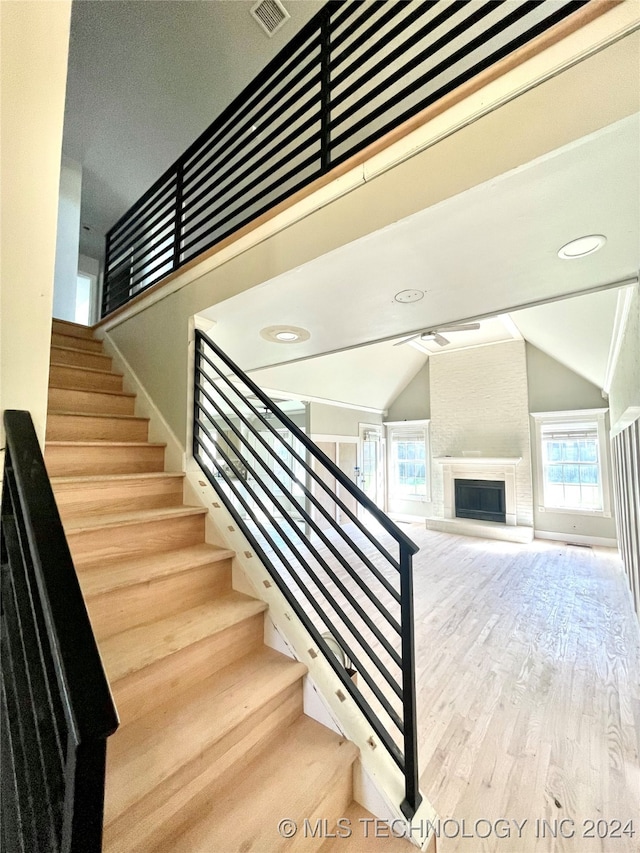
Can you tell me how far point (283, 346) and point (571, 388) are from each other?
590 cm

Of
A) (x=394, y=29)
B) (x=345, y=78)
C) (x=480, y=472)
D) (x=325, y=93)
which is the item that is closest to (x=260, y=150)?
(x=325, y=93)

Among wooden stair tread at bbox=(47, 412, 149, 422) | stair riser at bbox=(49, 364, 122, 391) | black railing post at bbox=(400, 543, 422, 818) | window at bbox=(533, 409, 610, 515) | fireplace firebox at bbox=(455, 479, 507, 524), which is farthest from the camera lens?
fireplace firebox at bbox=(455, 479, 507, 524)

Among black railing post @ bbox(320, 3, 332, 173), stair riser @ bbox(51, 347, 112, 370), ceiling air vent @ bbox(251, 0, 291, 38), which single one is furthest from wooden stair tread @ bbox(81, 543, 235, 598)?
ceiling air vent @ bbox(251, 0, 291, 38)

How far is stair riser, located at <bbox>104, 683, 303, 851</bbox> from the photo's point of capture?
89 cm

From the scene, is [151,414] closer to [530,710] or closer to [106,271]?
[106,271]

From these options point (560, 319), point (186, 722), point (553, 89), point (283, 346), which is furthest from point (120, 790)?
point (560, 319)

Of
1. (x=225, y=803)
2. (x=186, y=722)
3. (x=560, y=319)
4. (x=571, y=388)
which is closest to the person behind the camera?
(x=225, y=803)

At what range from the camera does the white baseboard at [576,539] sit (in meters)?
5.80

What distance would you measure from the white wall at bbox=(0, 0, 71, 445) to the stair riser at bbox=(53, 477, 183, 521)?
2.72 ft

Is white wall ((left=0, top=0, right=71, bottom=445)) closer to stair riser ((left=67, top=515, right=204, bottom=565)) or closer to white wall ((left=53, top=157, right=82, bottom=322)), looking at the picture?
stair riser ((left=67, top=515, right=204, bottom=565))

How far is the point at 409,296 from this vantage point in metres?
2.06

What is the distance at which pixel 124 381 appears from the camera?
9.24 ft

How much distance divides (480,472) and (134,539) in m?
6.78

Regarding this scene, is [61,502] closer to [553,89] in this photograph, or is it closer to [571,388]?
[553,89]
